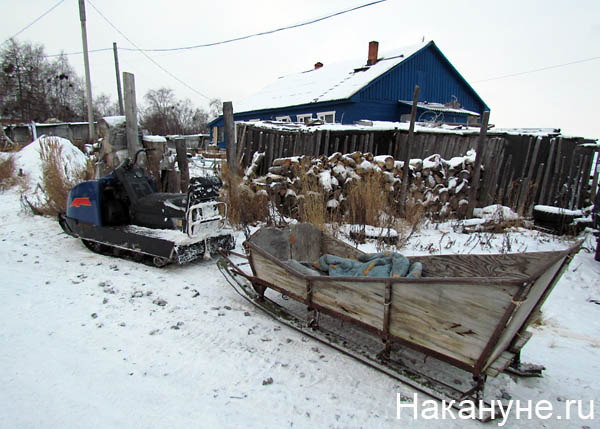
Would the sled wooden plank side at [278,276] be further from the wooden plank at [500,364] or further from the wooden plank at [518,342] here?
the wooden plank at [518,342]

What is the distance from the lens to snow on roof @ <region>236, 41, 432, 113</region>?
1602 centimetres

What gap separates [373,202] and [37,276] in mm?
4775

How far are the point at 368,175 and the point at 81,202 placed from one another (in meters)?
4.63

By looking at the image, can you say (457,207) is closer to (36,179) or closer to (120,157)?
(120,157)

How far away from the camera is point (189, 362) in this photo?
2578 millimetres

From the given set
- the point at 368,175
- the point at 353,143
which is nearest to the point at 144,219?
the point at 368,175

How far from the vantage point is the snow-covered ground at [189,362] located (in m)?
2.10

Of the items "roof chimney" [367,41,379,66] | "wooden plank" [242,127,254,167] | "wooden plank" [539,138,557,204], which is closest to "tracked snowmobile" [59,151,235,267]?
"wooden plank" [242,127,254,167]

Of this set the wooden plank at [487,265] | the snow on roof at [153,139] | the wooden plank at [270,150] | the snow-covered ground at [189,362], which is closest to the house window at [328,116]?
the wooden plank at [270,150]

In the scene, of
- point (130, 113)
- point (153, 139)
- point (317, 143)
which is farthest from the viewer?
point (317, 143)

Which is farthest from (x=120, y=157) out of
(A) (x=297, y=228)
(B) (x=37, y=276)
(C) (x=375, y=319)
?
(C) (x=375, y=319)

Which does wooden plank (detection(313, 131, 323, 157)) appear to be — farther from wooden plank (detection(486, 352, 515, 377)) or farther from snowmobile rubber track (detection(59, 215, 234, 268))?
wooden plank (detection(486, 352, 515, 377))

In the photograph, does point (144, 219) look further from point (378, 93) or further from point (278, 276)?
point (378, 93)

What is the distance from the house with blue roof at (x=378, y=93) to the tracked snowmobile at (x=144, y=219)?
38.6ft
